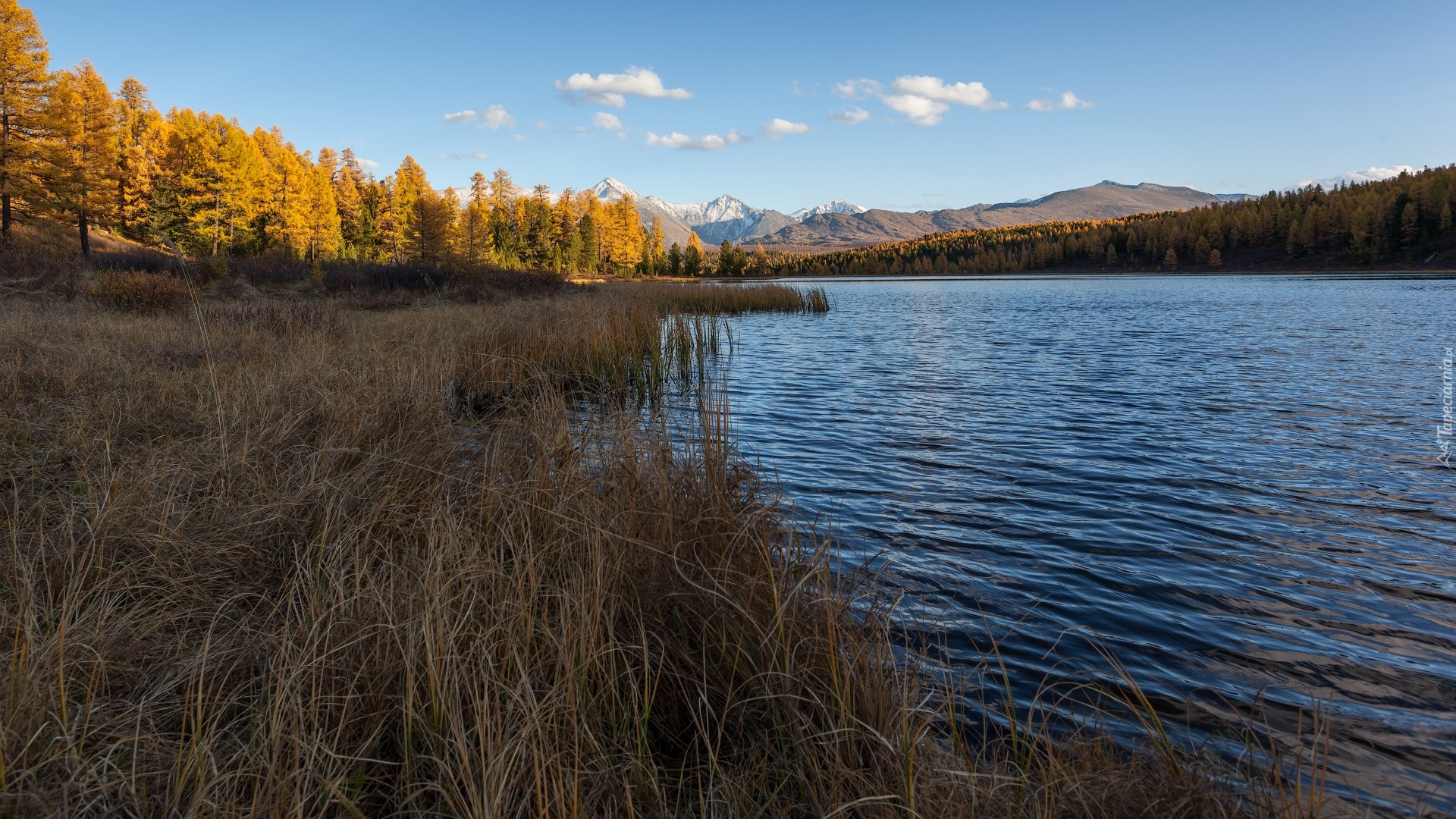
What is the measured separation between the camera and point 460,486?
12.8 ft

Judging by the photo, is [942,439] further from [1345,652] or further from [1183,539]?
[1345,652]

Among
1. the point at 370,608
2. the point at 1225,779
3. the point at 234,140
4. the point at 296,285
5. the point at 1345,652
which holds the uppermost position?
the point at 234,140

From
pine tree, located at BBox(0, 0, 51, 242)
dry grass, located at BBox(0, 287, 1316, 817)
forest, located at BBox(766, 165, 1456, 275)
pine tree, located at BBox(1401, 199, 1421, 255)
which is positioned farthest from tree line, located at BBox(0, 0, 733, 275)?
pine tree, located at BBox(1401, 199, 1421, 255)

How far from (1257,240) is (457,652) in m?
106

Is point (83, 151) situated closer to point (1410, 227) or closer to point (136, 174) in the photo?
point (136, 174)

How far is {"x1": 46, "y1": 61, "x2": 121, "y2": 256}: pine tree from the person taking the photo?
92.5ft

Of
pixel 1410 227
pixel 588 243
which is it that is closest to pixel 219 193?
pixel 588 243

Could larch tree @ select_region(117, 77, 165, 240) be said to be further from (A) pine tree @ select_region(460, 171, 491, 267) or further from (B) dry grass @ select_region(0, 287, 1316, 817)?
(B) dry grass @ select_region(0, 287, 1316, 817)

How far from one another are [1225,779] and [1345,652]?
77.7 inches

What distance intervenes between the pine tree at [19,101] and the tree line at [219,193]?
4 cm

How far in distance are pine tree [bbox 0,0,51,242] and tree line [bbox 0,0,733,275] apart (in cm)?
4

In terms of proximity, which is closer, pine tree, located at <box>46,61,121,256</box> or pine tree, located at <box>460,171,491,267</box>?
pine tree, located at <box>46,61,121,256</box>

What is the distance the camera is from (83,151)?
105 feet

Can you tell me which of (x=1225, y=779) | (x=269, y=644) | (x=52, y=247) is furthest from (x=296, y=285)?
(x=1225, y=779)
